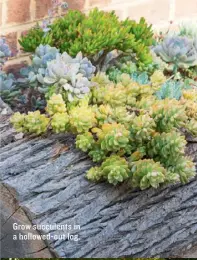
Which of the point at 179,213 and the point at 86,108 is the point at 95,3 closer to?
the point at 86,108

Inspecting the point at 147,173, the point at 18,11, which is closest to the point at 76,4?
the point at 18,11

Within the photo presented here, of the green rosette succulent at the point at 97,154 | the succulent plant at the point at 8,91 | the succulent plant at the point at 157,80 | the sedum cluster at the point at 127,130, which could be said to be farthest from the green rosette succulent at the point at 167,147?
the succulent plant at the point at 8,91

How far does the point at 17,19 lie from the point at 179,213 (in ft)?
3.38

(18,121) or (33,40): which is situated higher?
(33,40)

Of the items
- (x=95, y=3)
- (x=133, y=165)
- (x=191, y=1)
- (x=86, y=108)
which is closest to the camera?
(x=133, y=165)

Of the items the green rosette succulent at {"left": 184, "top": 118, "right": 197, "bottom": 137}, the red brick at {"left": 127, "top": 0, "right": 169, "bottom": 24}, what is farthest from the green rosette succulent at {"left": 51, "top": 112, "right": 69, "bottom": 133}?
the red brick at {"left": 127, "top": 0, "right": 169, "bottom": 24}

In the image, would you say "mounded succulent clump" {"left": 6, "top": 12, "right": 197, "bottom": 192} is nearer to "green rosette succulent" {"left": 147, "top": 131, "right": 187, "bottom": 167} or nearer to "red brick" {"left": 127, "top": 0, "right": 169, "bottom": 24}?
"green rosette succulent" {"left": 147, "top": 131, "right": 187, "bottom": 167}

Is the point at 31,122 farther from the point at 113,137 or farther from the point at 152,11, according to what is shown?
the point at 152,11

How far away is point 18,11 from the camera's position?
230 centimetres

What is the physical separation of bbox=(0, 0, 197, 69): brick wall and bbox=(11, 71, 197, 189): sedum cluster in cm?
61

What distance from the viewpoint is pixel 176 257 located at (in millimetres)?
1672

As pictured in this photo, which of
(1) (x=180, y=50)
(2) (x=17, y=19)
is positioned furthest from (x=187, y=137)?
(2) (x=17, y=19)

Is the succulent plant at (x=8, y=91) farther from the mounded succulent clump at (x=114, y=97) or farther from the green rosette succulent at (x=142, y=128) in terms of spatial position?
the green rosette succulent at (x=142, y=128)

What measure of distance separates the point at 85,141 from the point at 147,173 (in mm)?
197
